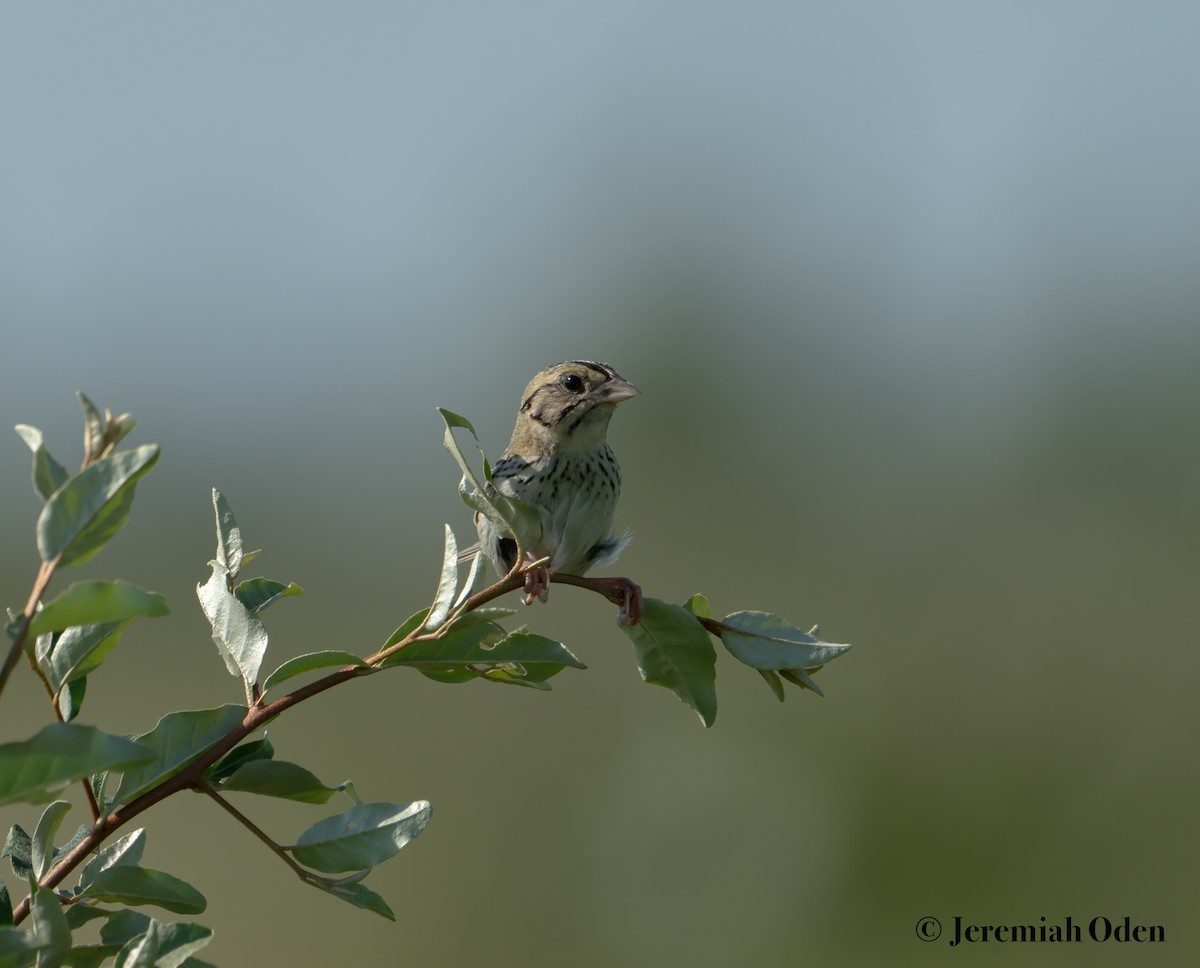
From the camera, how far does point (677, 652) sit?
186cm

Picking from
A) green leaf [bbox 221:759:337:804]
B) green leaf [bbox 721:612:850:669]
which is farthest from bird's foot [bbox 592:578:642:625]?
green leaf [bbox 221:759:337:804]

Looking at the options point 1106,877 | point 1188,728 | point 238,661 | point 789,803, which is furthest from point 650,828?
point 238,661

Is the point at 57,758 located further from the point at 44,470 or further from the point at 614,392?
the point at 614,392

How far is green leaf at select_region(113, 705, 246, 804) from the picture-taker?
1.50 metres

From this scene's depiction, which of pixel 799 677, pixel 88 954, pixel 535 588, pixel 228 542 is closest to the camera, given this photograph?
pixel 88 954

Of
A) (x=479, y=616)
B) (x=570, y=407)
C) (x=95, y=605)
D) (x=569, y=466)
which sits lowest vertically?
(x=569, y=466)

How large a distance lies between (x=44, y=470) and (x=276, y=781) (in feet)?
1.79

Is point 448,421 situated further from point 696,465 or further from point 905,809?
point 696,465

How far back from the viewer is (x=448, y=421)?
5.65ft

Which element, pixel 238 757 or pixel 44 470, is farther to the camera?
pixel 238 757

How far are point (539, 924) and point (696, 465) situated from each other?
4955 mm

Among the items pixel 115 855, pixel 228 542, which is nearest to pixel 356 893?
pixel 115 855

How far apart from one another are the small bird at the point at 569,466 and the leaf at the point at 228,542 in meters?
1.89

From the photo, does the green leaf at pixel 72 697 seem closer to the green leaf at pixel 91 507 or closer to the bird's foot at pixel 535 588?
the green leaf at pixel 91 507
